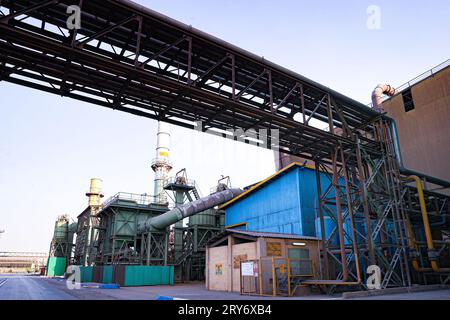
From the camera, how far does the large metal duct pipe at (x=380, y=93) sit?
1351 inches

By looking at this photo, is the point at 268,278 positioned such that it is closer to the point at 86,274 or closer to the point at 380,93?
the point at 86,274

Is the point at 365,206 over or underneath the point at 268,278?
over

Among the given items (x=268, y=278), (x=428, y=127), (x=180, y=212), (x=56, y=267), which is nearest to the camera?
(x=268, y=278)

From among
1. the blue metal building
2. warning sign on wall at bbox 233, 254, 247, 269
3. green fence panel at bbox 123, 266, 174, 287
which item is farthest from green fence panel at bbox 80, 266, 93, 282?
warning sign on wall at bbox 233, 254, 247, 269

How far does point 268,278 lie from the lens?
17.2 metres

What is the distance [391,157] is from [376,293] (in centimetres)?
863

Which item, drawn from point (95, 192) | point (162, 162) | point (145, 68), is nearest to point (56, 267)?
point (95, 192)

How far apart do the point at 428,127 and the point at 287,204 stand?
15.1 metres

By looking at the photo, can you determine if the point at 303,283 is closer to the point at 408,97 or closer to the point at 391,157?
the point at 391,157

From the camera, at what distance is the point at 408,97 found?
31750 mm

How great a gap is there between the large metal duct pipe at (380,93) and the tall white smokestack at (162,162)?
101 feet

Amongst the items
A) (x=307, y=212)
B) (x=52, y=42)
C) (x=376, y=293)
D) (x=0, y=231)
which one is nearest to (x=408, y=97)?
(x=307, y=212)

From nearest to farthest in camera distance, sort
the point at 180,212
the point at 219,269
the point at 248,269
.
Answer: the point at 248,269
the point at 219,269
the point at 180,212

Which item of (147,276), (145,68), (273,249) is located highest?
(145,68)
